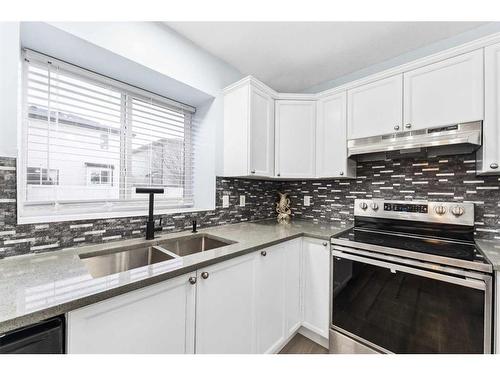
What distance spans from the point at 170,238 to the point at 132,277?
0.64 m

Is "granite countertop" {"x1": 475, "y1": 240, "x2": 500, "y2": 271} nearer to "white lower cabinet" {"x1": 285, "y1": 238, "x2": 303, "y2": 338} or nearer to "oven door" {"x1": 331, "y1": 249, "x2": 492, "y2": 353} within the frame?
"oven door" {"x1": 331, "y1": 249, "x2": 492, "y2": 353}

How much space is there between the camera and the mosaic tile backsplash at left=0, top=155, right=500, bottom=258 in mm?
1061

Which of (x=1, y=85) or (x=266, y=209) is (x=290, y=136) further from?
(x=1, y=85)

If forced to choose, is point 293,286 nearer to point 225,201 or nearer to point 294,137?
point 225,201

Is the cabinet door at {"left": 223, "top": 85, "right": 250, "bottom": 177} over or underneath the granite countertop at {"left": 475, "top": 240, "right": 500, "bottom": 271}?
over

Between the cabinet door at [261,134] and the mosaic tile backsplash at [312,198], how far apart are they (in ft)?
1.15

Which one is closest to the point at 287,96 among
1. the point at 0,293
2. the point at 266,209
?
the point at 266,209

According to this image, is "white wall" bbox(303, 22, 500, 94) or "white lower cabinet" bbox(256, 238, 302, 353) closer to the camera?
"white lower cabinet" bbox(256, 238, 302, 353)

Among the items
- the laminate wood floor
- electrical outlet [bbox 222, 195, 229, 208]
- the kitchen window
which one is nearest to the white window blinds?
the kitchen window

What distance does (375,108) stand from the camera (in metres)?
1.74

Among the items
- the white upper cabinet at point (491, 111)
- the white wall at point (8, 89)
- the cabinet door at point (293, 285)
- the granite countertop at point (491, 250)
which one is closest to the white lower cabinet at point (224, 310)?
the cabinet door at point (293, 285)

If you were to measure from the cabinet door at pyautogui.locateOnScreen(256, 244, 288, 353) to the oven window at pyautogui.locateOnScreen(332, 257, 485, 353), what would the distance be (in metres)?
0.38

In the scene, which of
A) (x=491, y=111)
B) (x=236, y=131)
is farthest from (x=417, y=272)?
(x=236, y=131)

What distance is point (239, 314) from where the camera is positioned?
126 centimetres
